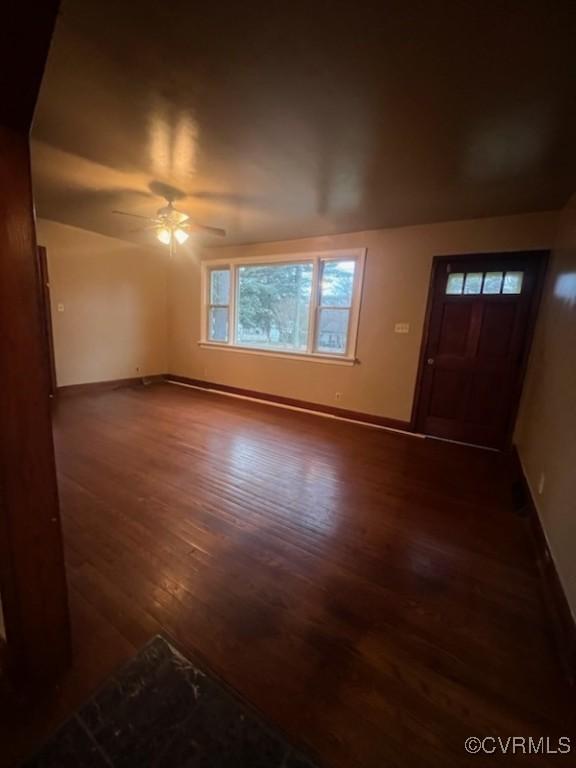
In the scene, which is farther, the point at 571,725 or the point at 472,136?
the point at 472,136

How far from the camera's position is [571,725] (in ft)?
3.56

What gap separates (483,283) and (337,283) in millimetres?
1773

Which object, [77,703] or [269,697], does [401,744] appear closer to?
[269,697]

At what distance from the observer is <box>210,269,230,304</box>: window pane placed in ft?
17.7

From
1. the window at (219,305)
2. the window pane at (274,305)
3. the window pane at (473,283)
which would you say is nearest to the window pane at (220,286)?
the window at (219,305)

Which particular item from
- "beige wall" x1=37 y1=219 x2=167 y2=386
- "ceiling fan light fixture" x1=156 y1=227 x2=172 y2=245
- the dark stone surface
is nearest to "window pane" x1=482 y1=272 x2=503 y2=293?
"ceiling fan light fixture" x1=156 y1=227 x2=172 y2=245

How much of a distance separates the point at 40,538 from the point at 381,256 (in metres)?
4.18

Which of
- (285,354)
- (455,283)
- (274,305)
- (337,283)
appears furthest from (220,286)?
(455,283)

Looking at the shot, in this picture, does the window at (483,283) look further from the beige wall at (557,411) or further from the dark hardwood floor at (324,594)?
the dark hardwood floor at (324,594)

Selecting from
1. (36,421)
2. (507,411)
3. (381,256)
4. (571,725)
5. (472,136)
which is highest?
(472,136)

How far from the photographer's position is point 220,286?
18.1 feet

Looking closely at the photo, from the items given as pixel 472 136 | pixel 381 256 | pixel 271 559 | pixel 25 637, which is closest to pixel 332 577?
pixel 271 559

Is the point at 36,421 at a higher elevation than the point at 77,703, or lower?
higher

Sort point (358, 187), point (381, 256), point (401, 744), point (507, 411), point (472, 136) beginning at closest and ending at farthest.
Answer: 1. point (401, 744)
2. point (472, 136)
3. point (358, 187)
4. point (507, 411)
5. point (381, 256)
